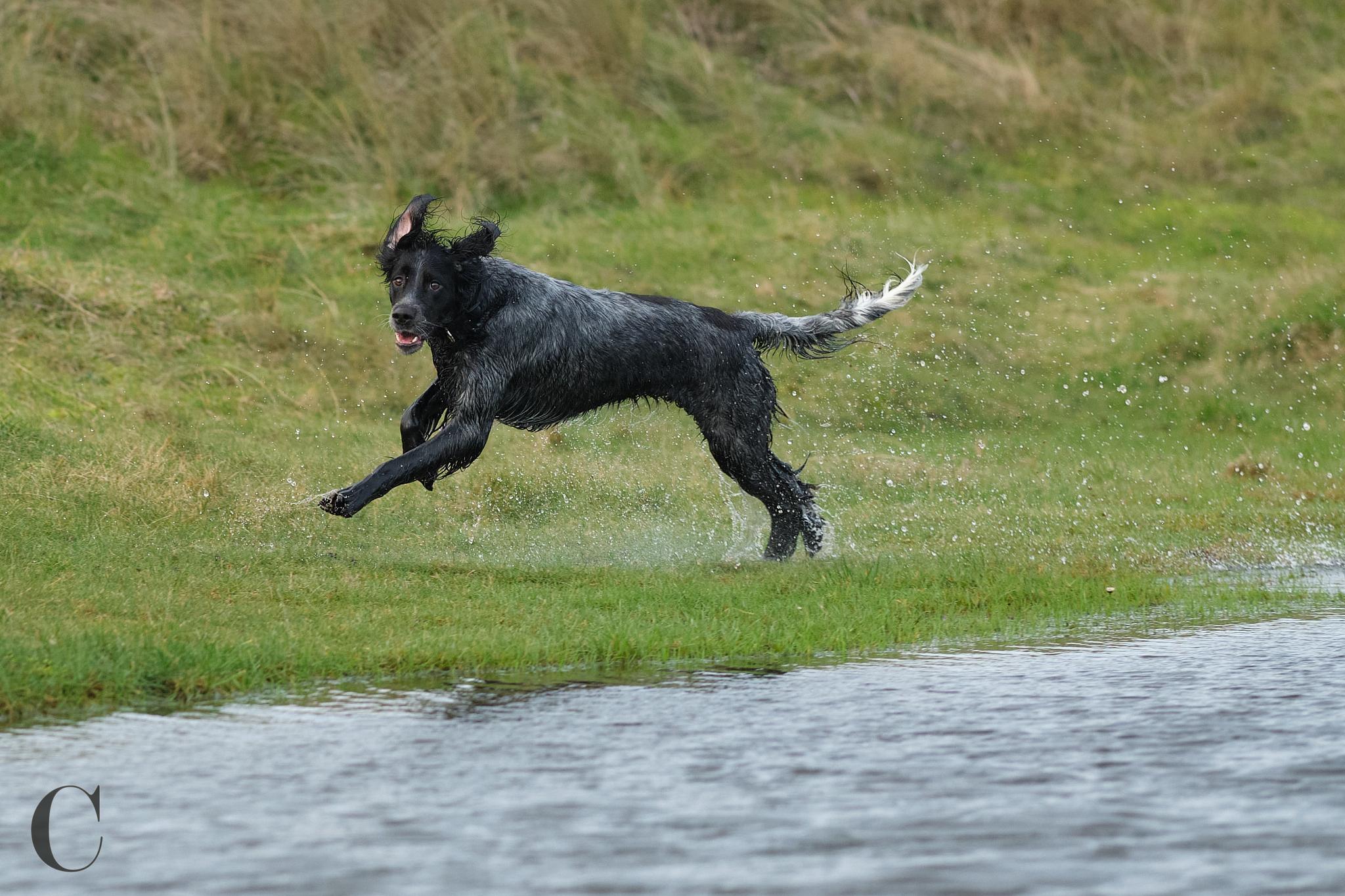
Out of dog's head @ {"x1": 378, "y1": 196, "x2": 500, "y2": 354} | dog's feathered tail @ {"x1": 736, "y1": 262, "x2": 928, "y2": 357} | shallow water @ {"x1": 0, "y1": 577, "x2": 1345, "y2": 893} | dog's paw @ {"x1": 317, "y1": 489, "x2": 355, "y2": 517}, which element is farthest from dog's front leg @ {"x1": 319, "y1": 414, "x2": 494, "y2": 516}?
shallow water @ {"x1": 0, "y1": 577, "x2": 1345, "y2": 893}

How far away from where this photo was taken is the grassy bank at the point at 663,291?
7859 millimetres

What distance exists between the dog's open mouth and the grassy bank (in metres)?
1.01

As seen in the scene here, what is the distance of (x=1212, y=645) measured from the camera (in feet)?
24.0

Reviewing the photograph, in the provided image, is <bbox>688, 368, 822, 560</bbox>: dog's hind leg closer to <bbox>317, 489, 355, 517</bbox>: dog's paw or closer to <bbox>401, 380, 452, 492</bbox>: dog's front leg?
<bbox>401, 380, 452, 492</bbox>: dog's front leg

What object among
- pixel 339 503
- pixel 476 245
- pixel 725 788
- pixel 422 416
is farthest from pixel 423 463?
pixel 725 788

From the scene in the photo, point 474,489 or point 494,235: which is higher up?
point 494,235

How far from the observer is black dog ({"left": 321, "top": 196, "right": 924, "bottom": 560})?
340 inches

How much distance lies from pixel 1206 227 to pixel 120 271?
9.91 metres

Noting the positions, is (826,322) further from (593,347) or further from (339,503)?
(339,503)

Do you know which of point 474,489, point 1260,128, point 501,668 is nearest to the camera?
point 501,668

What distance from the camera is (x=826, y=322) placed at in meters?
10.1

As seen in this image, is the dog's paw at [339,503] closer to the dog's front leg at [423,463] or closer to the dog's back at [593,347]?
the dog's front leg at [423,463]

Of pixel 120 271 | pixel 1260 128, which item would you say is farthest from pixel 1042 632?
pixel 1260 128

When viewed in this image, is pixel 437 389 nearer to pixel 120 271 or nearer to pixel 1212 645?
pixel 1212 645
